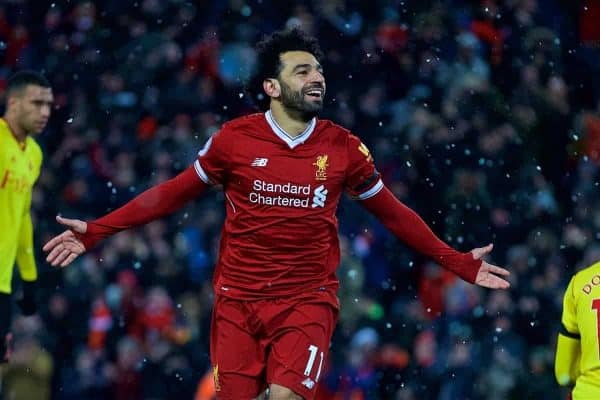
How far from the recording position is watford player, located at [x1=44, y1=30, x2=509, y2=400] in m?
4.44

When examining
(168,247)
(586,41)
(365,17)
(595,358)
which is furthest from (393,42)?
(595,358)

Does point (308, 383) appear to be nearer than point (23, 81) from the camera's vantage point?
Yes

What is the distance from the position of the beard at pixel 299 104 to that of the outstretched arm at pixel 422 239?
1.40ft

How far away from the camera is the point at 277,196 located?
4449 mm

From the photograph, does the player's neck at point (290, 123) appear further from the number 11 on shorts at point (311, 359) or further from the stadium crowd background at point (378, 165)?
the stadium crowd background at point (378, 165)

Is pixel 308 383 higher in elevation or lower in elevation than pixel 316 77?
lower

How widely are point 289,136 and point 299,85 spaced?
0.20 m

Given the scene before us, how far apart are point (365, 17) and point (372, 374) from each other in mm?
2446

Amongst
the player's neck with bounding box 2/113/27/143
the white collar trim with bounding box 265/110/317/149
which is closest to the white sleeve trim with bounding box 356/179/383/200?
the white collar trim with bounding box 265/110/317/149

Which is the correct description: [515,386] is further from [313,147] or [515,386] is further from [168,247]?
[313,147]

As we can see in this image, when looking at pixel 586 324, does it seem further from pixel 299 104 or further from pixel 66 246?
pixel 66 246

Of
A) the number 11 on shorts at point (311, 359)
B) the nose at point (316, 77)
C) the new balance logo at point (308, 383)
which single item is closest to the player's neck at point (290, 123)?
the nose at point (316, 77)

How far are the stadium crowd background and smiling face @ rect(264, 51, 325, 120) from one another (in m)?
3.04

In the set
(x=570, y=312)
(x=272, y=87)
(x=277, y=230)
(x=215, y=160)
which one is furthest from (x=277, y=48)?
(x=570, y=312)
